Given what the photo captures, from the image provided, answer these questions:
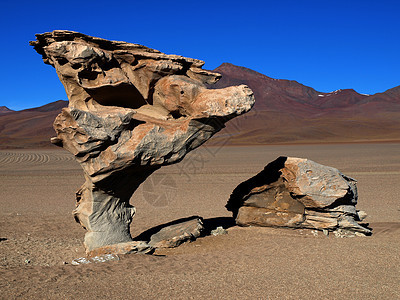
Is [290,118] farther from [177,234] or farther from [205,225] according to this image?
[177,234]

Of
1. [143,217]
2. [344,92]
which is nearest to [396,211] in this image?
[143,217]

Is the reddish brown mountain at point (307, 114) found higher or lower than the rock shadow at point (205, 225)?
higher

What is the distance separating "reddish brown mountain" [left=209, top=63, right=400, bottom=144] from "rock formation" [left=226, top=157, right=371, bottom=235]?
2333 cm

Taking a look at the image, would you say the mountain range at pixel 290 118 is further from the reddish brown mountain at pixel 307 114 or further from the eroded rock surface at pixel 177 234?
the eroded rock surface at pixel 177 234

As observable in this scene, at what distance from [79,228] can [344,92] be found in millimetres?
138184

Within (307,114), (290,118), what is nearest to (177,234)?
(290,118)

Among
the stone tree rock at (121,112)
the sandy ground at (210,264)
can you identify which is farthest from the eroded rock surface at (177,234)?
the stone tree rock at (121,112)

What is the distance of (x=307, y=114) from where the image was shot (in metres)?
105

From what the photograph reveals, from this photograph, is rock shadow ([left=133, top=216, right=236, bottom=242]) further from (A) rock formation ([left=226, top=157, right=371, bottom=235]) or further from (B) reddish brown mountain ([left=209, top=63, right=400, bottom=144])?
(B) reddish brown mountain ([left=209, top=63, right=400, bottom=144])

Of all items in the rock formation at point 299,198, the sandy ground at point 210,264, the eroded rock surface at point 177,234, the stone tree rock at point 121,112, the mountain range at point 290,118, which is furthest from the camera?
the mountain range at point 290,118

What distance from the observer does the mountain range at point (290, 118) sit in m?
66.3

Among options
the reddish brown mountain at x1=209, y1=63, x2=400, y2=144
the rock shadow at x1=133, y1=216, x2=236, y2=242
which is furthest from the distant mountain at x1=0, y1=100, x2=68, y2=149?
the rock shadow at x1=133, y1=216, x2=236, y2=242

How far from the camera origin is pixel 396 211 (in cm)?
1112

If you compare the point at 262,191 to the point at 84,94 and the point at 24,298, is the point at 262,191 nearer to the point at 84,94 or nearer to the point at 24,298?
the point at 84,94
